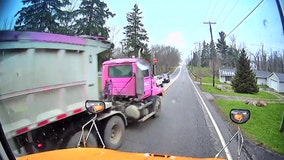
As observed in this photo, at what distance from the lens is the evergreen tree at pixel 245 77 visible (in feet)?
7.47

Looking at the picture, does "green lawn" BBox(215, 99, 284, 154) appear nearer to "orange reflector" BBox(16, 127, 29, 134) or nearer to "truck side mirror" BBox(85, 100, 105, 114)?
"truck side mirror" BBox(85, 100, 105, 114)

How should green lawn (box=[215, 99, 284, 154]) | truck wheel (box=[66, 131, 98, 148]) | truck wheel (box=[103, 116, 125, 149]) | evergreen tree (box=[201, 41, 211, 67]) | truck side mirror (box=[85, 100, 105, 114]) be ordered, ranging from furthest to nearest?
1. truck wheel (box=[103, 116, 125, 149])
2. truck wheel (box=[66, 131, 98, 148])
3. truck side mirror (box=[85, 100, 105, 114])
4. evergreen tree (box=[201, 41, 211, 67])
5. green lawn (box=[215, 99, 284, 154])

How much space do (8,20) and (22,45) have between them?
0.20 m

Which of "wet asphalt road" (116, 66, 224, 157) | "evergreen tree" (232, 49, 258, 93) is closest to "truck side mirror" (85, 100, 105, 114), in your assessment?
"wet asphalt road" (116, 66, 224, 157)

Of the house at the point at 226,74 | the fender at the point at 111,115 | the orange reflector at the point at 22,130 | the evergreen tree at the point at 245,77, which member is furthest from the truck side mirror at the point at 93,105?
the evergreen tree at the point at 245,77

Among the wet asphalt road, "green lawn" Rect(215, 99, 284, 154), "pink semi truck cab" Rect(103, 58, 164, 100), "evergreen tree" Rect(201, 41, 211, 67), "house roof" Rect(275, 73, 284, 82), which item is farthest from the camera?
the wet asphalt road

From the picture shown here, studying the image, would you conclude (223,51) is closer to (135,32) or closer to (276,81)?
(276,81)

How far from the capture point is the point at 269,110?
84.9 inches

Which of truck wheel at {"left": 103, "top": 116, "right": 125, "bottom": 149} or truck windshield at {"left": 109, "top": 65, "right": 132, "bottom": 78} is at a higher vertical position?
truck windshield at {"left": 109, "top": 65, "right": 132, "bottom": 78}

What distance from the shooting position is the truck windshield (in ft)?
10.9

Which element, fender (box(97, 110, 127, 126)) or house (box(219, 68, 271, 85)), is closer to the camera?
house (box(219, 68, 271, 85))

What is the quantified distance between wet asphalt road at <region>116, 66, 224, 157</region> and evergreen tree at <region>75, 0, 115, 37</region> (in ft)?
3.44

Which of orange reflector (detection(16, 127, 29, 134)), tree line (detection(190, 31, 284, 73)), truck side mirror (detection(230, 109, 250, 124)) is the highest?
tree line (detection(190, 31, 284, 73))

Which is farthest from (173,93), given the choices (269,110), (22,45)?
(22,45)
